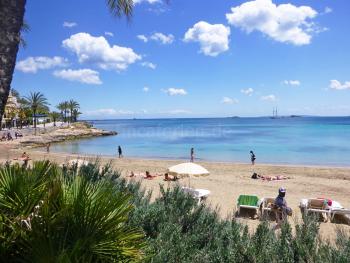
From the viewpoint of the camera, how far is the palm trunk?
396 centimetres

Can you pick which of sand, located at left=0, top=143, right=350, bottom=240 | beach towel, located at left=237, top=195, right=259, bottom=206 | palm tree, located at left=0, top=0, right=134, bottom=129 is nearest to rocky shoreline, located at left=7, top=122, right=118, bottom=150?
sand, located at left=0, top=143, right=350, bottom=240

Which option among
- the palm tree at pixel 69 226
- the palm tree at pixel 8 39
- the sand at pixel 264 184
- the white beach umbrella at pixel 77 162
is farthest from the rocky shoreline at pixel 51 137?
the palm tree at pixel 69 226

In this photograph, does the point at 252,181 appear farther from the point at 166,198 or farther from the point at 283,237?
the point at 283,237

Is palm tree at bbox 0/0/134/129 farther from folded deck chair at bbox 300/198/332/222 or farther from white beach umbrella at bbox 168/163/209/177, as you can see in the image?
white beach umbrella at bbox 168/163/209/177

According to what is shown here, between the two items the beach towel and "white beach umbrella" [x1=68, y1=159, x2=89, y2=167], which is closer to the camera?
"white beach umbrella" [x1=68, y1=159, x2=89, y2=167]

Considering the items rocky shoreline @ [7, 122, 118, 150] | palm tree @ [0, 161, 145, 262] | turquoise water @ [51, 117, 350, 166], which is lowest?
turquoise water @ [51, 117, 350, 166]

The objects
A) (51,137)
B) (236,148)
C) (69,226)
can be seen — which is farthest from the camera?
(51,137)

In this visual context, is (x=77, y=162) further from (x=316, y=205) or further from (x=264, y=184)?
(x=264, y=184)

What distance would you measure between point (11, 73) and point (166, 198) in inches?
123

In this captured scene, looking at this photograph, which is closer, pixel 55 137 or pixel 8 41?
pixel 8 41

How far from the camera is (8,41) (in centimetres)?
402

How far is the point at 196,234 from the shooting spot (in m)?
4.52

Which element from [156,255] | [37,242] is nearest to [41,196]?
[37,242]

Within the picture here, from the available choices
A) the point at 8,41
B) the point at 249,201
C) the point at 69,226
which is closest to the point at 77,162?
the point at 8,41
